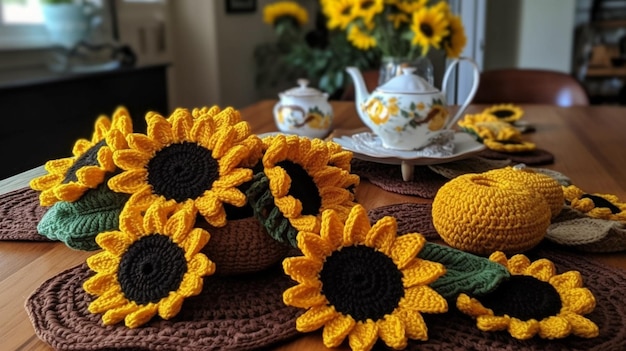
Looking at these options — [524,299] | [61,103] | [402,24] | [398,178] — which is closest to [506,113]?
[402,24]

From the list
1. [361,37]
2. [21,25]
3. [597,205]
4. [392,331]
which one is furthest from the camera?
[21,25]

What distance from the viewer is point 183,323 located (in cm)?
44

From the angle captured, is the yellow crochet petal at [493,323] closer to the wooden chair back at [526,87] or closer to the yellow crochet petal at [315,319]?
the yellow crochet petal at [315,319]

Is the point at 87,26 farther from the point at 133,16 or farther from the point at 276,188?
the point at 276,188

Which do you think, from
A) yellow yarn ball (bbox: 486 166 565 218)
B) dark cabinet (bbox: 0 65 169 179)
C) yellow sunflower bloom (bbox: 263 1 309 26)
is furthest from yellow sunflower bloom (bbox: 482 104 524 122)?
yellow sunflower bloom (bbox: 263 1 309 26)

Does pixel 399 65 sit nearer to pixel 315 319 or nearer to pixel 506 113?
pixel 506 113

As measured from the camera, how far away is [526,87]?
187 centimetres

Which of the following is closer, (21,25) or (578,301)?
(578,301)

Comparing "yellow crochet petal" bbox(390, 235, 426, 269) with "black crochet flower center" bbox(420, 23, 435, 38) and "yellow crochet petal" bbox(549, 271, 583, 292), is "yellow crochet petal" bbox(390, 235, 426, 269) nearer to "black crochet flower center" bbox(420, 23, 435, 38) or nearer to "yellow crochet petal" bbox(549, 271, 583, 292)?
"yellow crochet petal" bbox(549, 271, 583, 292)

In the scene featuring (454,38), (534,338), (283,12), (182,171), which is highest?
(283,12)

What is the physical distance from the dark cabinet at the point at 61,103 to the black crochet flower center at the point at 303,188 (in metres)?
0.83

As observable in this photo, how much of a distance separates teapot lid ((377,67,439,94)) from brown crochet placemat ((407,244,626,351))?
1.38 feet

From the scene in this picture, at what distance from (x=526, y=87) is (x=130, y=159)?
164 cm

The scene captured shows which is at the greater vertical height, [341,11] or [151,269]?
[341,11]
